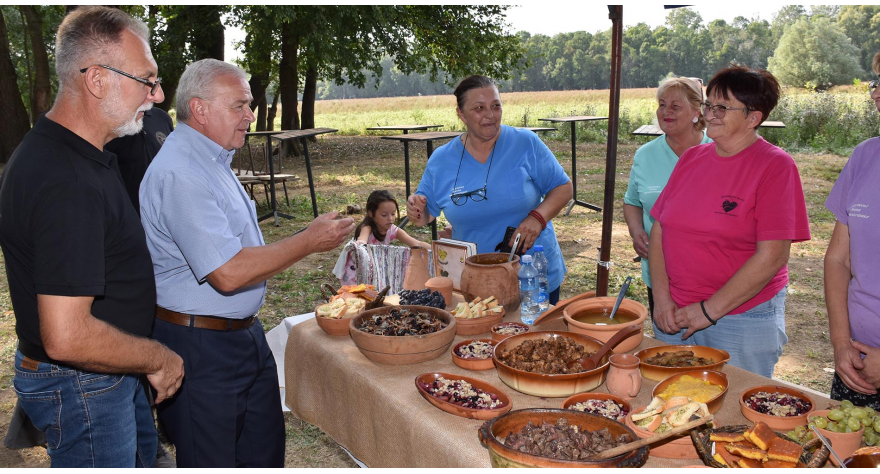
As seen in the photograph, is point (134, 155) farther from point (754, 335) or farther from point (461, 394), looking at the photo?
point (754, 335)

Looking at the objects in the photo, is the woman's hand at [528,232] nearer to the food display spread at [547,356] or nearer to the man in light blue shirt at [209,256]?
the food display spread at [547,356]

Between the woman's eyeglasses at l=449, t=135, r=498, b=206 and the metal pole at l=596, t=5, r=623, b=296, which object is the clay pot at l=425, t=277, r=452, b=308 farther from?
the metal pole at l=596, t=5, r=623, b=296

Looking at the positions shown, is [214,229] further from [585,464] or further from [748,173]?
[748,173]

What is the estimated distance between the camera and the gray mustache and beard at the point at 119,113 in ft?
5.95

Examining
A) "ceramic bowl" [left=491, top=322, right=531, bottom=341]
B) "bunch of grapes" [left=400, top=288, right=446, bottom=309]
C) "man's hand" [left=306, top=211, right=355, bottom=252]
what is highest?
"man's hand" [left=306, top=211, right=355, bottom=252]

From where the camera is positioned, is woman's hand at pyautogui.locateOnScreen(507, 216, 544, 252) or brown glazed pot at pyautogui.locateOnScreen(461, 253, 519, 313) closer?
brown glazed pot at pyautogui.locateOnScreen(461, 253, 519, 313)

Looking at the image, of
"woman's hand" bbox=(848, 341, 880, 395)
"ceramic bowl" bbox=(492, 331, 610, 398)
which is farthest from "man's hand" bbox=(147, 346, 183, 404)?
"woman's hand" bbox=(848, 341, 880, 395)

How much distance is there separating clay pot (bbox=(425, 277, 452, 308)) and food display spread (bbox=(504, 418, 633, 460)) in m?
1.27

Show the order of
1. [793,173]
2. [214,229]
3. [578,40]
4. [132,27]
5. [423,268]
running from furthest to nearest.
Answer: [578,40] < [423,268] < [793,173] < [214,229] < [132,27]

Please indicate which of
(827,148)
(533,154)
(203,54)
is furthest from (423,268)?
(827,148)

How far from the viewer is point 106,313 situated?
6.21 ft

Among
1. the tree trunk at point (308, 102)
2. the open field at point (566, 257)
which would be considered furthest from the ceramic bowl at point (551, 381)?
the tree trunk at point (308, 102)

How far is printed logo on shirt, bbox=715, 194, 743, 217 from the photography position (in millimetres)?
2330

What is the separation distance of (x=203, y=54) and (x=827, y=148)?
1485 cm
